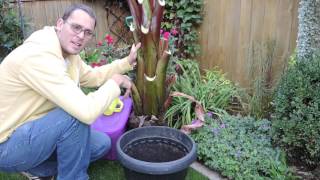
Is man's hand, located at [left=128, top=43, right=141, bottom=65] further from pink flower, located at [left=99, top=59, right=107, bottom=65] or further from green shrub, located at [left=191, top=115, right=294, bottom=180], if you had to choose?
pink flower, located at [left=99, top=59, right=107, bottom=65]

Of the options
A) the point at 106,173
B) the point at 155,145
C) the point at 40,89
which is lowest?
the point at 106,173

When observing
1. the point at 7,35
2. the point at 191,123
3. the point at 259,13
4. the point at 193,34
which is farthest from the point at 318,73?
the point at 7,35

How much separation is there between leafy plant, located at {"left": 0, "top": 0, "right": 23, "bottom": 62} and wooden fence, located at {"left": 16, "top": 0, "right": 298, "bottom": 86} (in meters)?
0.22

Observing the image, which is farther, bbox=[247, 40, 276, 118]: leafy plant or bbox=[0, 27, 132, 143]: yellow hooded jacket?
bbox=[247, 40, 276, 118]: leafy plant

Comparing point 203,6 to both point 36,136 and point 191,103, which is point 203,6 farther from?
point 36,136

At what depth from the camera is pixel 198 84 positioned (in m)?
3.67

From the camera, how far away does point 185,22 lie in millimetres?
4430

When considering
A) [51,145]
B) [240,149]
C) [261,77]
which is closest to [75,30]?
[51,145]

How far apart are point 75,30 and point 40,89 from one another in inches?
15.7

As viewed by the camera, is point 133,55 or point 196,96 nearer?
point 133,55

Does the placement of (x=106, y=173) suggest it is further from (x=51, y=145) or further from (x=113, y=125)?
(x=51, y=145)

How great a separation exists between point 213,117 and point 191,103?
263 mm

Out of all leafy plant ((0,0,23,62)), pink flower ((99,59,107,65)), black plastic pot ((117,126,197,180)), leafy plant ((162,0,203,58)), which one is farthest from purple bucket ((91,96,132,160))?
leafy plant ((0,0,23,62))

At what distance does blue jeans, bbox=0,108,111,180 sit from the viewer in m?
2.07
